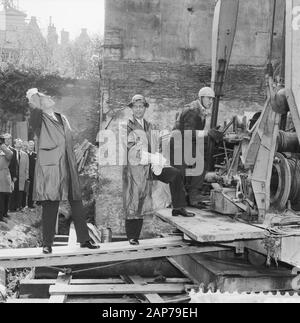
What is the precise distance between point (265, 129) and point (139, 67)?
19.7 feet

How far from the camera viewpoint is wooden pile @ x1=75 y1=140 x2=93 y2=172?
1334 cm

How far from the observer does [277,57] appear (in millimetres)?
12102

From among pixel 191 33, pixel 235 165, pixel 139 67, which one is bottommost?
pixel 235 165

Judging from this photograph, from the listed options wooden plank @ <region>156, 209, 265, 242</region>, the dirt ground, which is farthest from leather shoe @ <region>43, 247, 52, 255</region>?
the dirt ground

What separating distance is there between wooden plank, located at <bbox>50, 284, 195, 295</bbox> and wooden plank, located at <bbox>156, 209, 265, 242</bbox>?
747 mm

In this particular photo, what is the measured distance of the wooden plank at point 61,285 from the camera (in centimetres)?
521

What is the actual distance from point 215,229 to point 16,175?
6995 mm

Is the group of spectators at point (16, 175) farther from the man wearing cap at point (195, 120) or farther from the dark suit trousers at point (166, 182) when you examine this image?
the dark suit trousers at point (166, 182)

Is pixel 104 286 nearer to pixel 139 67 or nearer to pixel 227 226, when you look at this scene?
pixel 227 226

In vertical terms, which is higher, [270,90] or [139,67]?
[139,67]

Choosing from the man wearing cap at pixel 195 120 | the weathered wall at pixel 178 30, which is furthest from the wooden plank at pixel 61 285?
the weathered wall at pixel 178 30

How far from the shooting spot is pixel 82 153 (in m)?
13.6

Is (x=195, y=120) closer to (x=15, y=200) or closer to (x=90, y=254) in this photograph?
(x=90, y=254)
